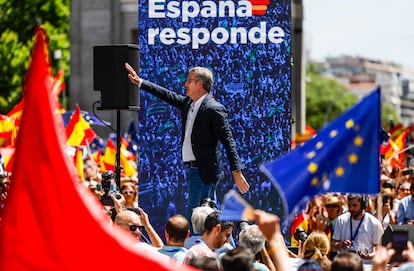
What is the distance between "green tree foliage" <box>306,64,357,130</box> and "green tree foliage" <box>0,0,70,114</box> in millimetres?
90155

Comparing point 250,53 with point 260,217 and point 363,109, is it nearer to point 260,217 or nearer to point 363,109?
point 363,109

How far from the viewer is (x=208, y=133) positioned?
1266cm

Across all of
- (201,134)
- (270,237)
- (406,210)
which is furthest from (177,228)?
(406,210)

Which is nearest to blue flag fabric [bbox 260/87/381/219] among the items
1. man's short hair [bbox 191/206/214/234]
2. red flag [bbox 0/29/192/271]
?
red flag [bbox 0/29/192/271]

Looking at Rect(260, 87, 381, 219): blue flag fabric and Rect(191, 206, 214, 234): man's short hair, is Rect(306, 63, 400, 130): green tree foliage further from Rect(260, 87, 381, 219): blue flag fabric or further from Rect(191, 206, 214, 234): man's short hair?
Rect(260, 87, 381, 219): blue flag fabric

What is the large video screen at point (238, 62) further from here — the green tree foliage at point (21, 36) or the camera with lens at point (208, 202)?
the green tree foliage at point (21, 36)

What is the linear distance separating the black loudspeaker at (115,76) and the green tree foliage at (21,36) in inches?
1033

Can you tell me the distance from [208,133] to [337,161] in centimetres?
411

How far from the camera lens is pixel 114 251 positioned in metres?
6.84

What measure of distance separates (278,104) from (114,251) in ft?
24.1

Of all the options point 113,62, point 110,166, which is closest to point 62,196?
point 113,62

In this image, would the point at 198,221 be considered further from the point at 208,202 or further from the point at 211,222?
the point at 208,202

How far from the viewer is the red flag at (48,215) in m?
6.82

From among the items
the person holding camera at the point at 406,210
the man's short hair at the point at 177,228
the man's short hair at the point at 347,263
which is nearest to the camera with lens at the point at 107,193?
the man's short hair at the point at 177,228
